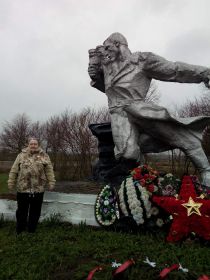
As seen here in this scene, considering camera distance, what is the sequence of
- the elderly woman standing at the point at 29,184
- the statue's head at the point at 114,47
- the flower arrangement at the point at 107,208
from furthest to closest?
the statue's head at the point at 114,47 < the elderly woman standing at the point at 29,184 < the flower arrangement at the point at 107,208

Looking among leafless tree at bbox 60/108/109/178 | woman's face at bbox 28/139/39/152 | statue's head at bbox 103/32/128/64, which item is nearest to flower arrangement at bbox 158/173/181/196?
woman's face at bbox 28/139/39/152

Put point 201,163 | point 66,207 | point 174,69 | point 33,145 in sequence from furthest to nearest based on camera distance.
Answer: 1. point 174,69
2. point 201,163
3. point 66,207
4. point 33,145

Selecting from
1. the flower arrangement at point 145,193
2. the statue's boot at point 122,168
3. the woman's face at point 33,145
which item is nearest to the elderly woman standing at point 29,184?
the woman's face at point 33,145

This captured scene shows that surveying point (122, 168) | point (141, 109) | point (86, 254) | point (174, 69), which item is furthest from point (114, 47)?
point (86, 254)

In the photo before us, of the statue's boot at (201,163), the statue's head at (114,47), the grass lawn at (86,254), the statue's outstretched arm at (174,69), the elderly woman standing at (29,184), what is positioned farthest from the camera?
the statue's head at (114,47)

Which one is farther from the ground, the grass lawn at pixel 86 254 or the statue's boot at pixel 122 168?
the statue's boot at pixel 122 168

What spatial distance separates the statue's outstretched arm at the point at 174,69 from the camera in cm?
562

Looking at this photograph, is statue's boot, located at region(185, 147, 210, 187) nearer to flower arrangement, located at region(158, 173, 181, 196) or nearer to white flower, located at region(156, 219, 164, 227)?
flower arrangement, located at region(158, 173, 181, 196)

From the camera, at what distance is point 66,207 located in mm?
4965

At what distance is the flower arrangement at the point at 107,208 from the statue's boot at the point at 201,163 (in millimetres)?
1446

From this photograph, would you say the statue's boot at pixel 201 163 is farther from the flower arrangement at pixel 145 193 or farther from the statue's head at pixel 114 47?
the statue's head at pixel 114 47

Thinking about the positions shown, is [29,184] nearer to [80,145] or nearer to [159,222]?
[159,222]

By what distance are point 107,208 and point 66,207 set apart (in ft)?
2.23

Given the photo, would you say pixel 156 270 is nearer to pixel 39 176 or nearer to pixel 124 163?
pixel 39 176
